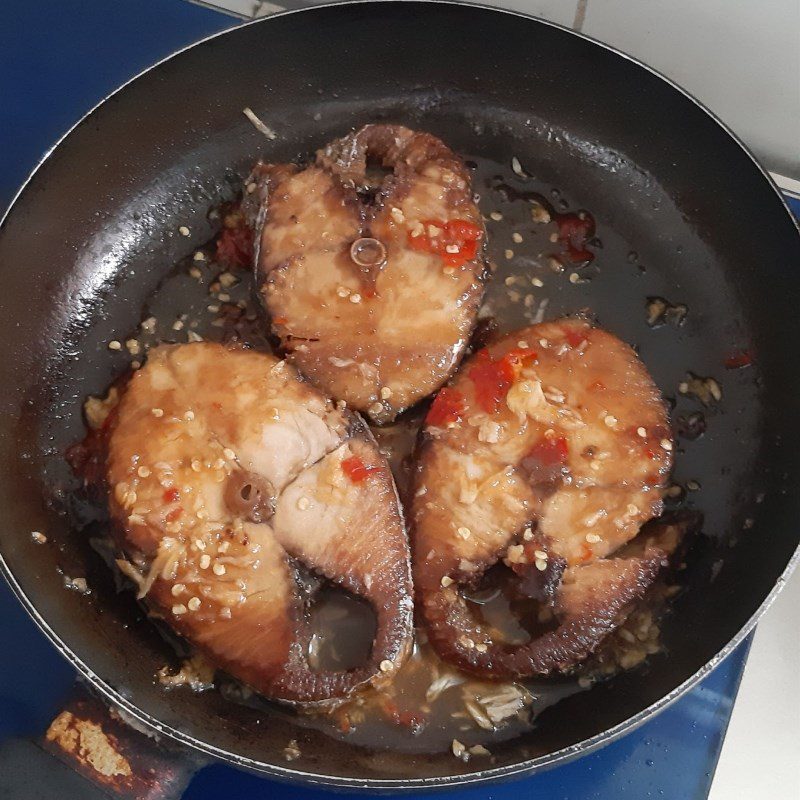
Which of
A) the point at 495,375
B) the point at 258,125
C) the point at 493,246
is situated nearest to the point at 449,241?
the point at 493,246

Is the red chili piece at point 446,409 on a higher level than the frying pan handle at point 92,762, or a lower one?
higher

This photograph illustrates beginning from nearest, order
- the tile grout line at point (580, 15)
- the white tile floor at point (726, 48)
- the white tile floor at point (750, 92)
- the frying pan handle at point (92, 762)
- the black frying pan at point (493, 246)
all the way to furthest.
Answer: the frying pan handle at point (92, 762) → the black frying pan at point (493, 246) → the white tile floor at point (750, 92) → the white tile floor at point (726, 48) → the tile grout line at point (580, 15)

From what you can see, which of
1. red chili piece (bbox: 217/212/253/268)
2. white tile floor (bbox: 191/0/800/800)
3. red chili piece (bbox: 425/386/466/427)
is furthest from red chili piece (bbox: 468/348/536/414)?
white tile floor (bbox: 191/0/800/800)

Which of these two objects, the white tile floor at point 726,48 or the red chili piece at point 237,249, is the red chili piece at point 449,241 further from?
the white tile floor at point 726,48

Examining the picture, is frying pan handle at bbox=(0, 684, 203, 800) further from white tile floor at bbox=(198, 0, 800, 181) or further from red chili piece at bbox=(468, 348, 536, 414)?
white tile floor at bbox=(198, 0, 800, 181)

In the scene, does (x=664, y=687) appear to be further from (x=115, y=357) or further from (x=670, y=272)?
(x=115, y=357)

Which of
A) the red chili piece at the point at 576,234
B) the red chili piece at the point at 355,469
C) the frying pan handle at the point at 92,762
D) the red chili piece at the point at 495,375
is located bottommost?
the frying pan handle at the point at 92,762

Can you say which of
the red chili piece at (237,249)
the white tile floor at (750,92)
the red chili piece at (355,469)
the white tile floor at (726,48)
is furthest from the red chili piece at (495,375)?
the white tile floor at (726,48)
